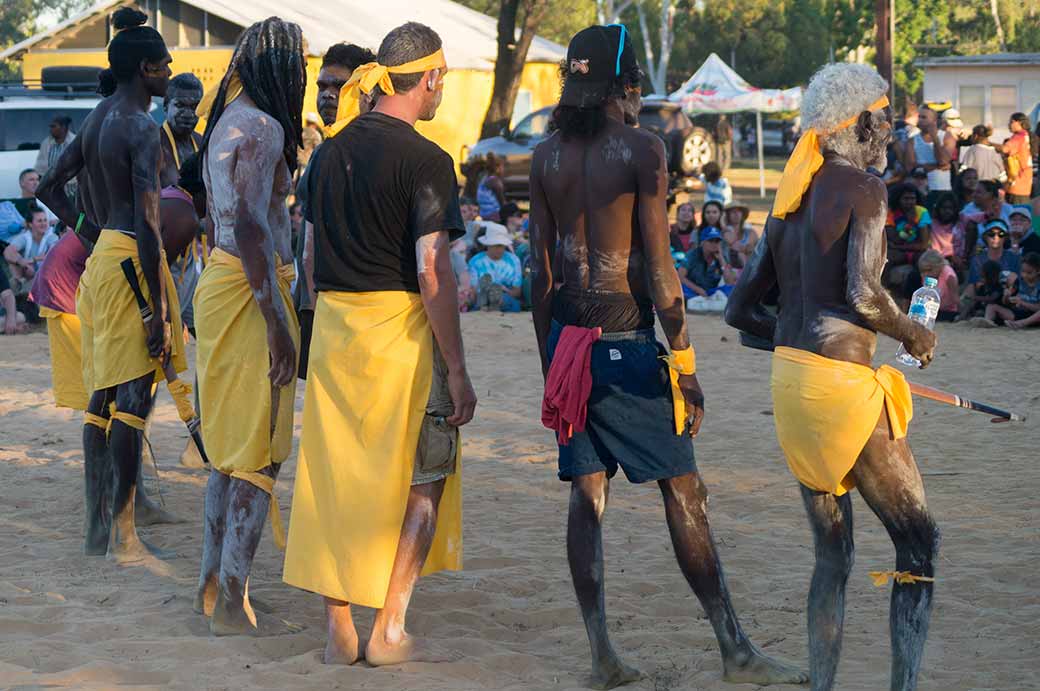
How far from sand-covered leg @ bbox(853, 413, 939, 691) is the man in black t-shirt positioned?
4.54ft

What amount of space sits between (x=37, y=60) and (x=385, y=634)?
30893mm

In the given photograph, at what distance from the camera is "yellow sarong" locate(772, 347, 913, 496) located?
392 centimetres

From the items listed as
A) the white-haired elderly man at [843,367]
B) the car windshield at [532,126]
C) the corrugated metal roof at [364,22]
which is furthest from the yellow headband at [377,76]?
the corrugated metal roof at [364,22]

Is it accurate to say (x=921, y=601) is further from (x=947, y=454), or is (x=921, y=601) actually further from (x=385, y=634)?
(x=947, y=454)

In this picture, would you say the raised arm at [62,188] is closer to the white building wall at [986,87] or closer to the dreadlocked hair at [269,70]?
the dreadlocked hair at [269,70]

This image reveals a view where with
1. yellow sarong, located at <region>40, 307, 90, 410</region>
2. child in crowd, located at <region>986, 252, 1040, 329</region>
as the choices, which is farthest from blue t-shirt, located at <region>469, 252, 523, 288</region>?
yellow sarong, located at <region>40, 307, 90, 410</region>

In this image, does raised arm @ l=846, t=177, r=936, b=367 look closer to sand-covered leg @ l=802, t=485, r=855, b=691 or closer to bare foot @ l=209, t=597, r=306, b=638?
sand-covered leg @ l=802, t=485, r=855, b=691

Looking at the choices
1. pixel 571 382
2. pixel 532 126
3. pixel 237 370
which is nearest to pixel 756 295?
pixel 571 382

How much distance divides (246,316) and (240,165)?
1.77ft

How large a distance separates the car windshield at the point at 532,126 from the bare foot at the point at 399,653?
→ 2267 cm

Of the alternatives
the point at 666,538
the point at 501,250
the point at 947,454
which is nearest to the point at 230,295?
the point at 666,538

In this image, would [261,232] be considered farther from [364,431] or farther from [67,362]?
[67,362]

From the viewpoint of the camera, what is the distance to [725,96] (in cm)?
3362

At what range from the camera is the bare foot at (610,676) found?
455 centimetres
